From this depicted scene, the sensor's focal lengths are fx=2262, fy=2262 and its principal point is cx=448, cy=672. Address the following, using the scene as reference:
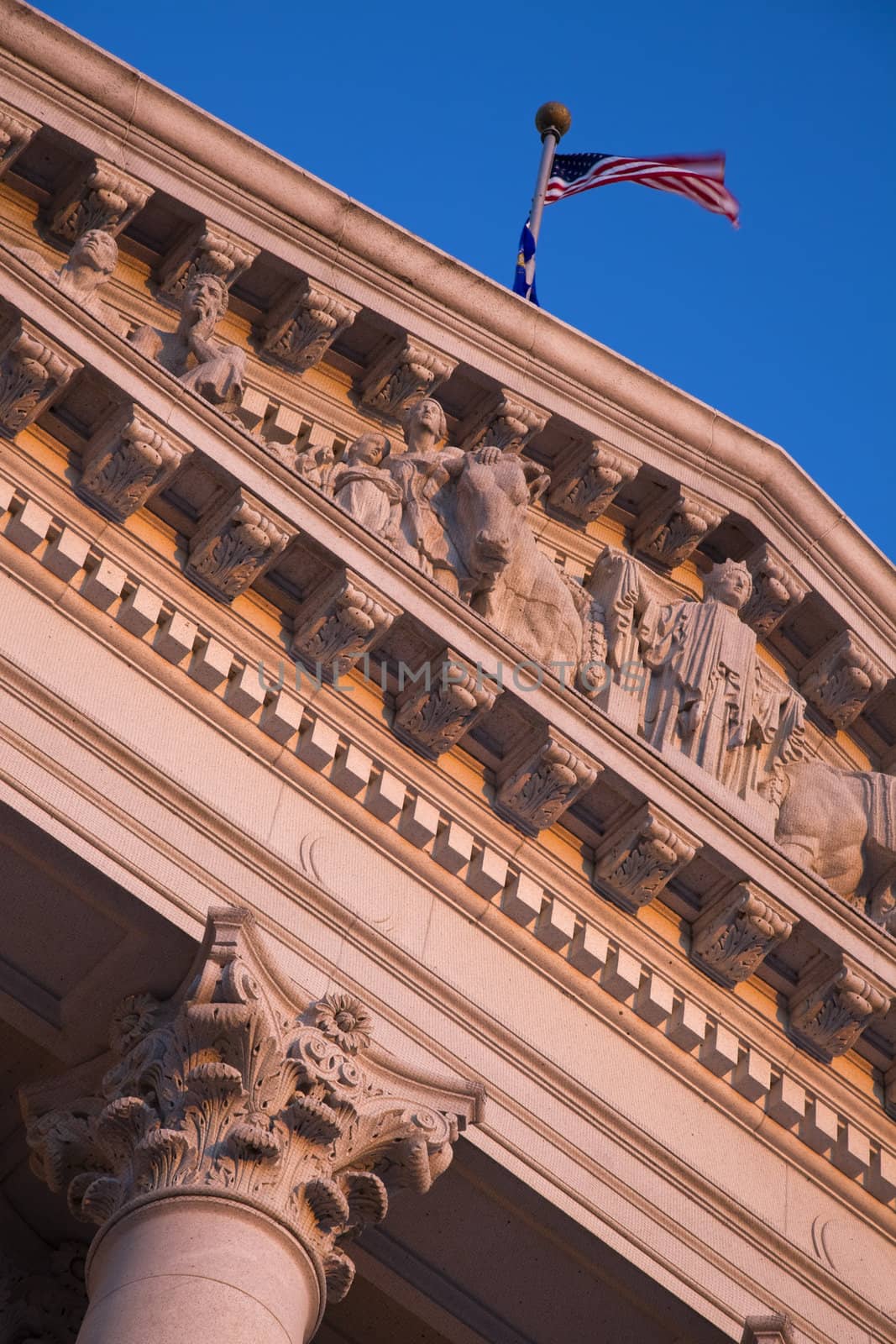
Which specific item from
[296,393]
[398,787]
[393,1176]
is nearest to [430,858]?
[398,787]

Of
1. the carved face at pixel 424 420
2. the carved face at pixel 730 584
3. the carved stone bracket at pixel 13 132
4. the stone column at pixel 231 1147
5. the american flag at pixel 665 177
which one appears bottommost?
the stone column at pixel 231 1147

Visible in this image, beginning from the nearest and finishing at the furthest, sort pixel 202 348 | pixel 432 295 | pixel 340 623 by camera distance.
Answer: pixel 340 623
pixel 202 348
pixel 432 295

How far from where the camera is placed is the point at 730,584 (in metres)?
15.6

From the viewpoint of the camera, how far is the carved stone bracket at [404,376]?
48.7 ft

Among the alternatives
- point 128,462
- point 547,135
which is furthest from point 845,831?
point 547,135

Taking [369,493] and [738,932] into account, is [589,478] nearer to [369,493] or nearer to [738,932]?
[369,493]

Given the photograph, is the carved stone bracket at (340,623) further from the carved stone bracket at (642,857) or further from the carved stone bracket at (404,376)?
the carved stone bracket at (404,376)

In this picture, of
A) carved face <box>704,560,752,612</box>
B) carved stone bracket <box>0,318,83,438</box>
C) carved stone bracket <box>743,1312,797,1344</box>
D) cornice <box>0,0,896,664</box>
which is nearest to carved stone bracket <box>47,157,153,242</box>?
cornice <box>0,0,896,664</box>

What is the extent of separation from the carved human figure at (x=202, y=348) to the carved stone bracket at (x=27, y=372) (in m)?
1.40

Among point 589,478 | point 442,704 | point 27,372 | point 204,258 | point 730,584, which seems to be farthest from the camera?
point 730,584

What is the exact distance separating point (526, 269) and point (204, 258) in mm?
6890

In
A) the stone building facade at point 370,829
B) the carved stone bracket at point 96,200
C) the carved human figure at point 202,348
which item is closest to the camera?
the stone building facade at point 370,829

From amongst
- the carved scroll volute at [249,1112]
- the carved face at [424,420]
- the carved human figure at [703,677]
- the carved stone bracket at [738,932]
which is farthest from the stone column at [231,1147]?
the carved face at [424,420]

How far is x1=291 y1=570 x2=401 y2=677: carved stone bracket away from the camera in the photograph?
41.7ft
